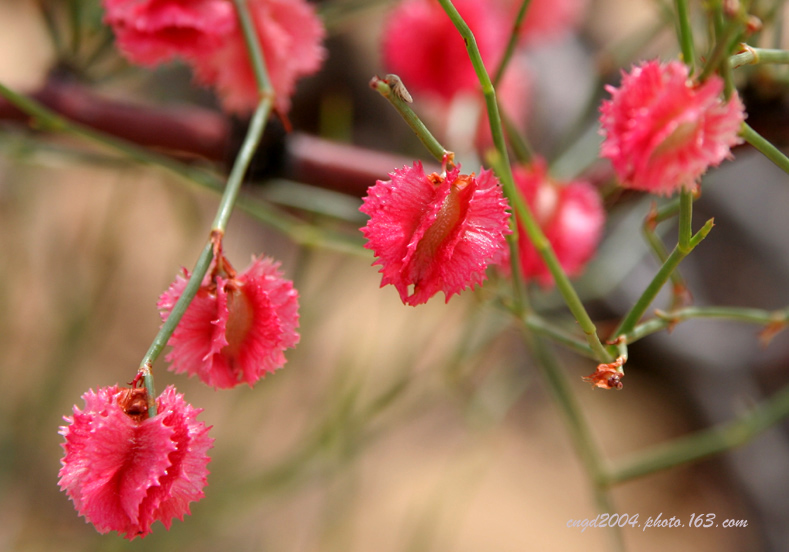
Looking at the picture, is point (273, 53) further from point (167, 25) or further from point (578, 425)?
point (578, 425)

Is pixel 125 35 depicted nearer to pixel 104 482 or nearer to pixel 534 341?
pixel 104 482

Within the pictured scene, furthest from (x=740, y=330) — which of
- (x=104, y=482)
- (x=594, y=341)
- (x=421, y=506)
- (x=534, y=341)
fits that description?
(x=104, y=482)

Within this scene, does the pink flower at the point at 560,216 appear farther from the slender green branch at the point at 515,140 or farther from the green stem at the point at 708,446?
the green stem at the point at 708,446

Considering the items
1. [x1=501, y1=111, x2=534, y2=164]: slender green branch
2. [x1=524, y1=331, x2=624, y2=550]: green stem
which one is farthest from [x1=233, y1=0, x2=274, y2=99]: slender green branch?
[x1=524, y1=331, x2=624, y2=550]: green stem

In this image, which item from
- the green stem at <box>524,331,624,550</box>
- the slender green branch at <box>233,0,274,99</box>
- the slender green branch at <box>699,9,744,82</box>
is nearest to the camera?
the slender green branch at <box>699,9,744,82</box>

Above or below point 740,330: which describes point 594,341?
above

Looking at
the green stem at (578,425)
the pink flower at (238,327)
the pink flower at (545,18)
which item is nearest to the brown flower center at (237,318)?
the pink flower at (238,327)

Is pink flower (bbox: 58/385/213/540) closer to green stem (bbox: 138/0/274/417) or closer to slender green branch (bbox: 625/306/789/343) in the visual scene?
green stem (bbox: 138/0/274/417)
